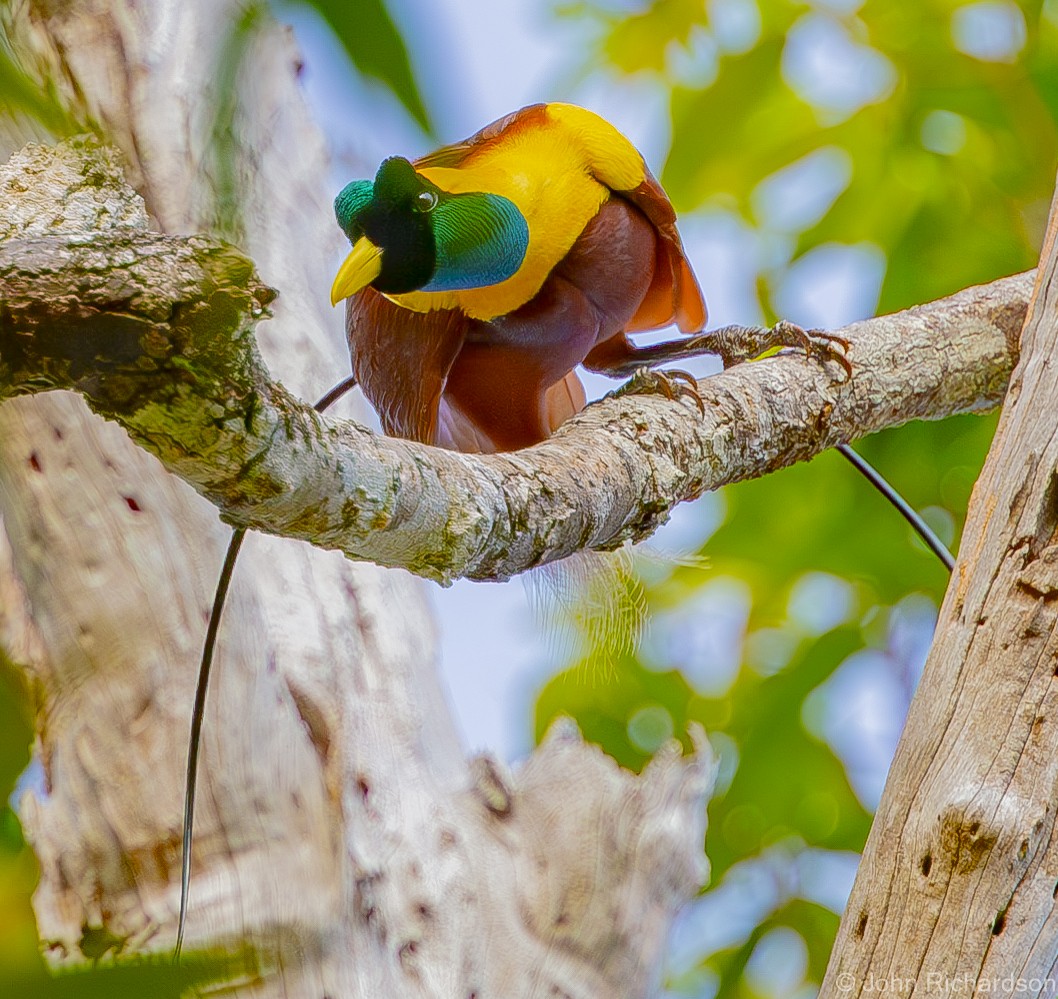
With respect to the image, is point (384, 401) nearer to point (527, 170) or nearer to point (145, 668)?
point (527, 170)

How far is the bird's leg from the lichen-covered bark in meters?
0.03

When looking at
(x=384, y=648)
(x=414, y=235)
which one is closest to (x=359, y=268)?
(x=414, y=235)

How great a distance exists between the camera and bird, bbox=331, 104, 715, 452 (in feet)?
3.17

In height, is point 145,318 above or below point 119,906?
above

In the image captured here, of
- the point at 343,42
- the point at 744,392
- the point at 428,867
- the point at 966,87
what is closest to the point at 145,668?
the point at 428,867

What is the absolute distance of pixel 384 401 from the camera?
3.49 ft

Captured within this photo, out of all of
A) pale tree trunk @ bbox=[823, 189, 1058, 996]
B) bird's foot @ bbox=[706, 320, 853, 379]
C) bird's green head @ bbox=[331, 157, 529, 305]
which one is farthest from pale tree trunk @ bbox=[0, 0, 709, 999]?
pale tree trunk @ bbox=[823, 189, 1058, 996]

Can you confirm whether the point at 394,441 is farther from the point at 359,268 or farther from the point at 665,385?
the point at 665,385

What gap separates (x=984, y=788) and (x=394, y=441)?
48cm

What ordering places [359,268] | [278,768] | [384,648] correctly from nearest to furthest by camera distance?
[359,268] < [278,768] < [384,648]

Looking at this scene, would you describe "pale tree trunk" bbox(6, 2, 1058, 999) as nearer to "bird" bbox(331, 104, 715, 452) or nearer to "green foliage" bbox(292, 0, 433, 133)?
"bird" bbox(331, 104, 715, 452)

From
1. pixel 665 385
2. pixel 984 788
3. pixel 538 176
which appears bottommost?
pixel 984 788

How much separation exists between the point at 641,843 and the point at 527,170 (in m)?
0.90

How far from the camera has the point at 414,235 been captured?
0.95 metres
